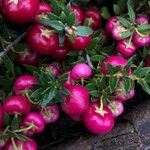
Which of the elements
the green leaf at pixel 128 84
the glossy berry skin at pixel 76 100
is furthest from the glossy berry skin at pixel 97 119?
the green leaf at pixel 128 84

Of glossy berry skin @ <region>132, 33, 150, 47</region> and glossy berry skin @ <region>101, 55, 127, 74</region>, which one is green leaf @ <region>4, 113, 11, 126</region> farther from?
glossy berry skin @ <region>132, 33, 150, 47</region>

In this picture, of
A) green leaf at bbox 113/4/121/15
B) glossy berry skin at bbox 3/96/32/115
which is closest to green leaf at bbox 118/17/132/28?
green leaf at bbox 113/4/121/15

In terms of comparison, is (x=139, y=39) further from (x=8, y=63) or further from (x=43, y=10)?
(x=8, y=63)

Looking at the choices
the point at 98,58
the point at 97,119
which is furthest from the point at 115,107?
the point at 98,58

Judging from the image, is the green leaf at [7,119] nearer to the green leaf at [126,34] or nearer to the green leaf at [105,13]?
the green leaf at [126,34]

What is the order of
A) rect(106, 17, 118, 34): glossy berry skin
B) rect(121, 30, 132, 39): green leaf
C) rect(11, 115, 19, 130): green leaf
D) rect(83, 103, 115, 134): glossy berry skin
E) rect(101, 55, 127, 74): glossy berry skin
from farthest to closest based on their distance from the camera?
1. rect(106, 17, 118, 34): glossy berry skin
2. rect(121, 30, 132, 39): green leaf
3. rect(101, 55, 127, 74): glossy berry skin
4. rect(83, 103, 115, 134): glossy berry skin
5. rect(11, 115, 19, 130): green leaf

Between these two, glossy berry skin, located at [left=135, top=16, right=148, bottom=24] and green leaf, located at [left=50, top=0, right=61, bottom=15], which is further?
glossy berry skin, located at [left=135, top=16, right=148, bottom=24]
